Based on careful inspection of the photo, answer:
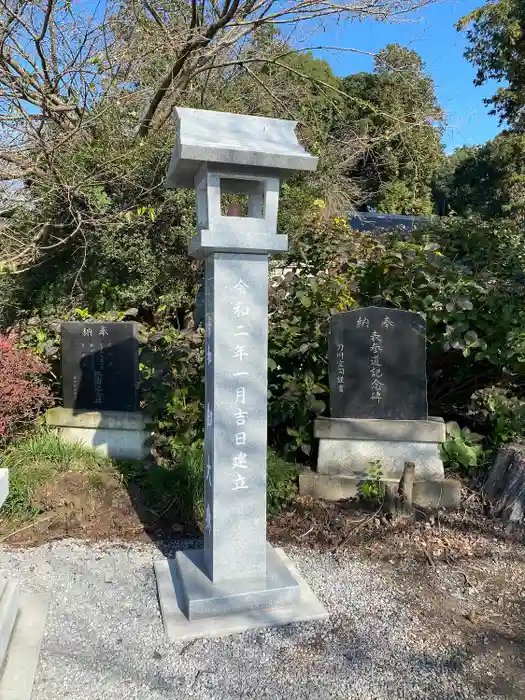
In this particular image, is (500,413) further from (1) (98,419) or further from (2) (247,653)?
(1) (98,419)

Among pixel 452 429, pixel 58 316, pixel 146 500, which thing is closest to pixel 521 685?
pixel 452 429

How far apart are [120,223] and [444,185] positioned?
736 inches

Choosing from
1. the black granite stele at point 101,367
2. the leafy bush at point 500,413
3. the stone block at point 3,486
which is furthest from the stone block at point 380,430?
the stone block at point 3,486

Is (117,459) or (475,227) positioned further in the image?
(475,227)

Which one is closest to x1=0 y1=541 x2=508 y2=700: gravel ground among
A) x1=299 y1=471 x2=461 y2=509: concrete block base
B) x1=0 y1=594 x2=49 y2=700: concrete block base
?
x1=0 y1=594 x2=49 y2=700: concrete block base

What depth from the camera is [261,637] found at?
2449 millimetres

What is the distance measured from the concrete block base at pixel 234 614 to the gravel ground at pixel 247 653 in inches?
1.9

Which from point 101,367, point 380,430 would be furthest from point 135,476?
point 380,430

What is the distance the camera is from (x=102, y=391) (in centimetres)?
452

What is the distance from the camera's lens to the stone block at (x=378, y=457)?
3984 millimetres

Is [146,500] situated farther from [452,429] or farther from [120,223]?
[120,223]

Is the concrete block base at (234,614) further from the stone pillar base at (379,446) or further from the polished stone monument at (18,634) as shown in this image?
the stone pillar base at (379,446)

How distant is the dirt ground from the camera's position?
2.51m

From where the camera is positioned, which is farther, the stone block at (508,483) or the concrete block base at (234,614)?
the stone block at (508,483)
